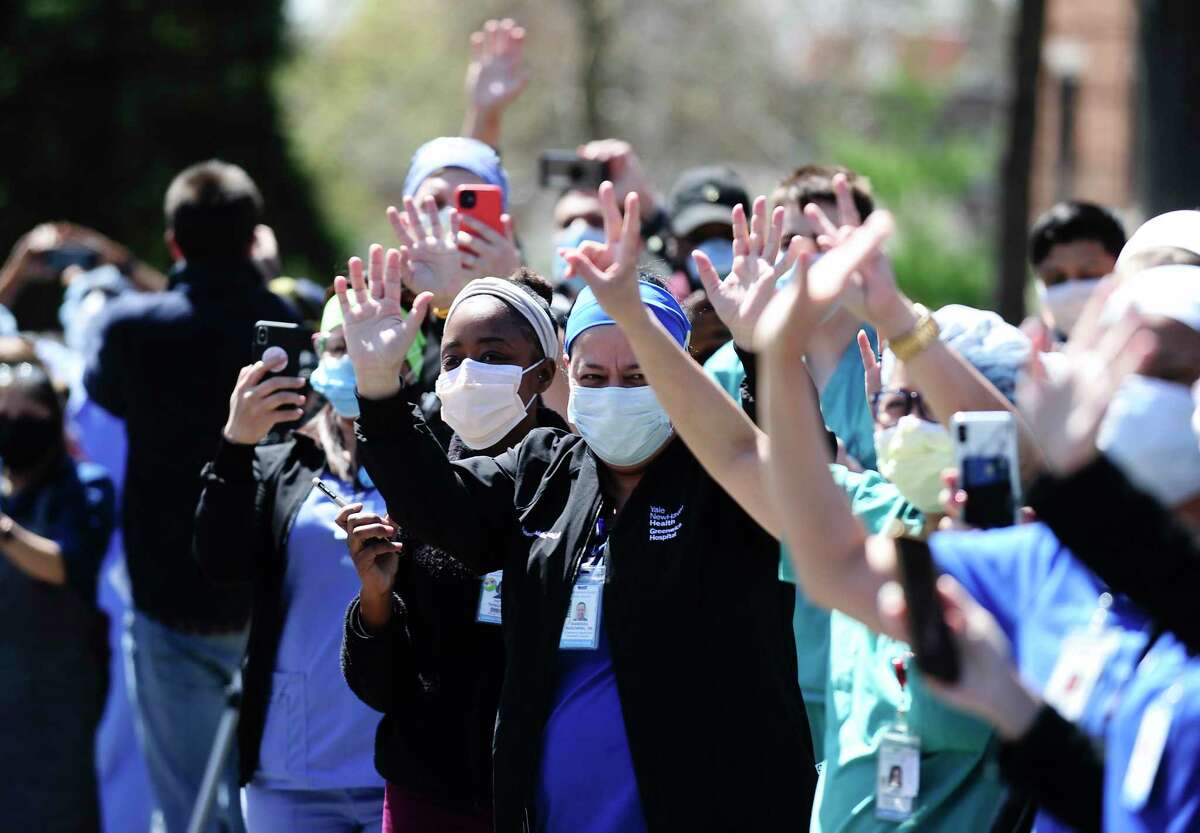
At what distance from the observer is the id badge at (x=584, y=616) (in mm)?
3572

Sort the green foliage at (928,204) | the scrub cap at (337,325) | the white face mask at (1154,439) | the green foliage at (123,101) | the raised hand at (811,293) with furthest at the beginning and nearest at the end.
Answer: the green foliage at (928,204), the green foliage at (123,101), the scrub cap at (337,325), the raised hand at (811,293), the white face mask at (1154,439)

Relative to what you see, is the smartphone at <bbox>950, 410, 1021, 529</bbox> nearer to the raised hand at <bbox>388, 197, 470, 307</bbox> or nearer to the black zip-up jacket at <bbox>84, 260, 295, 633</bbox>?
the raised hand at <bbox>388, 197, 470, 307</bbox>

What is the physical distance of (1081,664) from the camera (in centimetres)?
262

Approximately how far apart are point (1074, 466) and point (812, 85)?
29992 mm

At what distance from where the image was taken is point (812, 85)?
31.6 m

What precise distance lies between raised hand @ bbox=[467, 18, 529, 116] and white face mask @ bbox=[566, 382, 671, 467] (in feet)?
10.2

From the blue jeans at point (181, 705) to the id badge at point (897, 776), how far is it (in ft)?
11.1

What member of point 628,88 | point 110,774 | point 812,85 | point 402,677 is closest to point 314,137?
point 628,88

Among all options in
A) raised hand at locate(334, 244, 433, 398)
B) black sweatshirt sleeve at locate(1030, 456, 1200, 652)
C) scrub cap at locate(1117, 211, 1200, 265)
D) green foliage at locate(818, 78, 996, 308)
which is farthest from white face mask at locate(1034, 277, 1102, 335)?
green foliage at locate(818, 78, 996, 308)

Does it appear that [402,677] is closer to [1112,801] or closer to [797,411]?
[797,411]

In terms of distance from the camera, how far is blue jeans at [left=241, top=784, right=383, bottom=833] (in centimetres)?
462

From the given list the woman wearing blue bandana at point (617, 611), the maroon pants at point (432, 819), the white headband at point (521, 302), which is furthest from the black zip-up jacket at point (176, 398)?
the woman wearing blue bandana at point (617, 611)

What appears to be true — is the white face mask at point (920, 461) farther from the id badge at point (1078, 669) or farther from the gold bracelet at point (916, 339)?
the id badge at point (1078, 669)

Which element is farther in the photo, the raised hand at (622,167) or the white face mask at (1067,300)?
the raised hand at (622,167)
